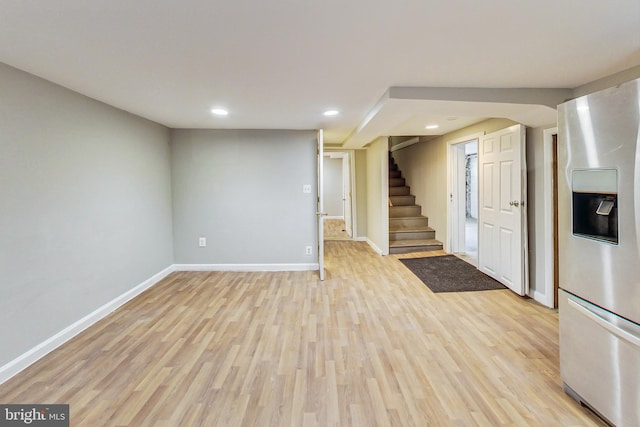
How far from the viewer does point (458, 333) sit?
273cm

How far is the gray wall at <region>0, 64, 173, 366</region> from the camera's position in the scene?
220cm

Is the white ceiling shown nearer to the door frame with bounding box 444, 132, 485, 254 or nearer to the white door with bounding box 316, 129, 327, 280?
the white door with bounding box 316, 129, 327, 280

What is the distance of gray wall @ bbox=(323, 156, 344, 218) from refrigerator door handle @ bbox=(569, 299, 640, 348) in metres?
9.11

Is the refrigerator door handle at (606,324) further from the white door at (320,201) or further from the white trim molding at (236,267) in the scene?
the white trim molding at (236,267)

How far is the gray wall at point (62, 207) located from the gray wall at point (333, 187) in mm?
7256

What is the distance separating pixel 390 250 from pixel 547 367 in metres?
3.63

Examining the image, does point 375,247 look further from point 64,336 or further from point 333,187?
point 333,187

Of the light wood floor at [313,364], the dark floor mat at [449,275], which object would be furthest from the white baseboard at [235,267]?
the dark floor mat at [449,275]

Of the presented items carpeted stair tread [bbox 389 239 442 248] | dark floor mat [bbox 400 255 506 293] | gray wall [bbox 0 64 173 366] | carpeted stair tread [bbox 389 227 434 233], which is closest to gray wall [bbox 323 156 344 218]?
carpeted stair tread [bbox 389 227 434 233]

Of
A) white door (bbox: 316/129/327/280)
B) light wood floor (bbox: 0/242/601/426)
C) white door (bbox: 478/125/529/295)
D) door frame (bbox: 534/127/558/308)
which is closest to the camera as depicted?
light wood floor (bbox: 0/242/601/426)

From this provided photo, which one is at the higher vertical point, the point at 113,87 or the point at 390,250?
the point at 113,87

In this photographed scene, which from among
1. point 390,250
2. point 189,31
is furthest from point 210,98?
point 390,250

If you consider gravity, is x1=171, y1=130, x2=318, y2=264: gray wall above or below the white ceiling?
below

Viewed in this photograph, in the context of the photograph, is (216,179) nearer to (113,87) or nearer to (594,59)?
(113,87)
